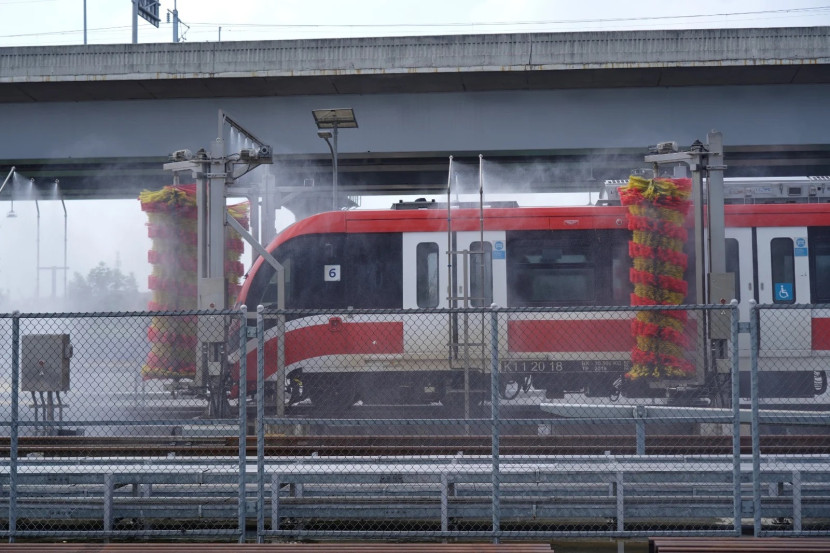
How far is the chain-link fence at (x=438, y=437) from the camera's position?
6.51 metres

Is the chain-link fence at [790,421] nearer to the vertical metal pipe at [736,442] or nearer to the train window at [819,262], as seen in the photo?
the vertical metal pipe at [736,442]

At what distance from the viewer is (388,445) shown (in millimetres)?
9273

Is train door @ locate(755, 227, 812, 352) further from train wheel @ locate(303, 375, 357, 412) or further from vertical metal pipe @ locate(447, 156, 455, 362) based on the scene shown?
train wheel @ locate(303, 375, 357, 412)

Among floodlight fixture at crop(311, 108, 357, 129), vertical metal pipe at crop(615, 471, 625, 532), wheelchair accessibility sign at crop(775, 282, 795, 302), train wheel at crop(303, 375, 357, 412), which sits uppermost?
floodlight fixture at crop(311, 108, 357, 129)

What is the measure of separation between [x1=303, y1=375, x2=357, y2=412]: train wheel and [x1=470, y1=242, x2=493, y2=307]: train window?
2398 millimetres

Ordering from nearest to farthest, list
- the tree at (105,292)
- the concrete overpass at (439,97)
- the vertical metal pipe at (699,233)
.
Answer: the vertical metal pipe at (699,233) → the concrete overpass at (439,97) → the tree at (105,292)

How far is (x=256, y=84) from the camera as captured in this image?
18.3 metres

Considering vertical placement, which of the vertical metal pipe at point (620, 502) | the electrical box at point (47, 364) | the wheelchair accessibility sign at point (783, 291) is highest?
the wheelchair accessibility sign at point (783, 291)

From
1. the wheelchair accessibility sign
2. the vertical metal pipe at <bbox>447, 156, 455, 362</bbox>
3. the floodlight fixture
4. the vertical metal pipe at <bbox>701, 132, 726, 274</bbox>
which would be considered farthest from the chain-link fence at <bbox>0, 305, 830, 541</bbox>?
the floodlight fixture

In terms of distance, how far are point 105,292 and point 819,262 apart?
23707 millimetres

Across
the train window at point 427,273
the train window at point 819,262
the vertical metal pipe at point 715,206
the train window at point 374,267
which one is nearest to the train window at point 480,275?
the train window at point 427,273

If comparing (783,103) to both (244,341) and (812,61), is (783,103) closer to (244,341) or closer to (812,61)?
(812,61)

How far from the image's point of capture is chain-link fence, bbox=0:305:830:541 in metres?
6.51

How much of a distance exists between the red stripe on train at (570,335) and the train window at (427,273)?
1397mm
